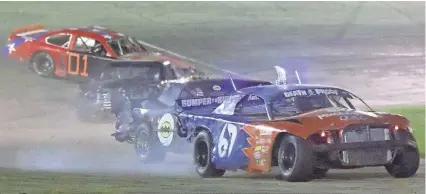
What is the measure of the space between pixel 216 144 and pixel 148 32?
1243 cm

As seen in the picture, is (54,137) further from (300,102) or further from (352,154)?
(352,154)

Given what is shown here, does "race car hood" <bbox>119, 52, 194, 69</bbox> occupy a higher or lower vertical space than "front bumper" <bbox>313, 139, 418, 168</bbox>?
higher

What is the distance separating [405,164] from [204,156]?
2.25 metres

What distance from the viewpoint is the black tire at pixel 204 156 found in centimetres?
1178

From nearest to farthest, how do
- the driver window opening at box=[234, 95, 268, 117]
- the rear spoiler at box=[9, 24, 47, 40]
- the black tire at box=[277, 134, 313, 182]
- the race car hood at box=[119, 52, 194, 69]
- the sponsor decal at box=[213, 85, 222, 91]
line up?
the black tire at box=[277, 134, 313, 182]
the driver window opening at box=[234, 95, 268, 117]
the sponsor decal at box=[213, 85, 222, 91]
the race car hood at box=[119, 52, 194, 69]
the rear spoiler at box=[9, 24, 47, 40]

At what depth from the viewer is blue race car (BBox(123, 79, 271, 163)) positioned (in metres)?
13.0

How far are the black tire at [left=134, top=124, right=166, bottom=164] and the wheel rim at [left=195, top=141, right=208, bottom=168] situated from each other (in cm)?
151

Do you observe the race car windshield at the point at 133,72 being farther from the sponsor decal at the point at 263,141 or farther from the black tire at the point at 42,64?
the sponsor decal at the point at 263,141

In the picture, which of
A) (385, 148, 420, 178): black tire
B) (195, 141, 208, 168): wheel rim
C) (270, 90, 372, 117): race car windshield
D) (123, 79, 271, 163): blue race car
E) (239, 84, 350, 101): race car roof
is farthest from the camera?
(123, 79, 271, 163): blue race car

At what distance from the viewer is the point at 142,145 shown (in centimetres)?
1388

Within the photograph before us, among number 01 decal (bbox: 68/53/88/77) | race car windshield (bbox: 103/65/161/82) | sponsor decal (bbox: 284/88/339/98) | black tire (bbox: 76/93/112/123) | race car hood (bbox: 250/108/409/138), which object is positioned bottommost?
race car hood (bbox: 250/108/409/138)

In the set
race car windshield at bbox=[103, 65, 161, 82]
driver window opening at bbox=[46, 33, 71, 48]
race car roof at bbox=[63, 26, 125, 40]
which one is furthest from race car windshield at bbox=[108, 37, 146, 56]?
race car windshield at bbox=[103, 65, 161, 82]

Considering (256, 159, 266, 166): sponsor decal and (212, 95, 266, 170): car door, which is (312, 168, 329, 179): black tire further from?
(212, 95, 266, 170): car door

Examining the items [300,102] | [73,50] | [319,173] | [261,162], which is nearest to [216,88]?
[300,102]
